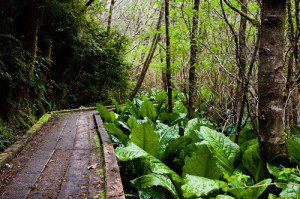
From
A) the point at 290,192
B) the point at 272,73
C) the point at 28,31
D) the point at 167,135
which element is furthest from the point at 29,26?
the point at 290,192

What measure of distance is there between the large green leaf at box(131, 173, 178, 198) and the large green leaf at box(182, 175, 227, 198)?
13.5 inches

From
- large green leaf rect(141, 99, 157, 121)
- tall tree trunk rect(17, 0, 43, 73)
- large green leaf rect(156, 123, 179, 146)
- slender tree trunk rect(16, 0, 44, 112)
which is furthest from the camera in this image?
tall tree trunk rect(17, 0, 43, 73)

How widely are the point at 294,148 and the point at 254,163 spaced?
395 mm

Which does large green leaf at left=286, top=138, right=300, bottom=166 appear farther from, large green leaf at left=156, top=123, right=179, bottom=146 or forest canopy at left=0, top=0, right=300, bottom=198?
large green leaf at left=156, top=123, right=179, bottom=146

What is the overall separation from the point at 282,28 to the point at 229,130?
2.69 m

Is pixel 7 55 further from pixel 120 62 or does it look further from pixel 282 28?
pixel 120 62

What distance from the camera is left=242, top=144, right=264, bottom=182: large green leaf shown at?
2.73 meters

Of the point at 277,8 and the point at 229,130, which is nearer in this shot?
the point at 277,8

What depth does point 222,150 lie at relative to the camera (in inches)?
115

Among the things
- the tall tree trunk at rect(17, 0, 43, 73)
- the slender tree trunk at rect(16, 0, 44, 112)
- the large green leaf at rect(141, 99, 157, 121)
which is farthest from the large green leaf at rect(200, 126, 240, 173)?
the tall tree trunk at rect(17, 0, 43, 73)

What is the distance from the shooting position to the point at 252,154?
109 inches

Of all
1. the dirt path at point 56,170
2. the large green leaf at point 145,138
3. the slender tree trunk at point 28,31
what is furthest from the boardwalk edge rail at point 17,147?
the large green leaf at point 145,138

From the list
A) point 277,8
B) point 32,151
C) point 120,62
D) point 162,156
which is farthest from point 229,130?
point 120,62

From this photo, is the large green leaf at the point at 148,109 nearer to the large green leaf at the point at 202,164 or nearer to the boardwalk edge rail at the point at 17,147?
the boardwalk edge rail at the point at 17,147
